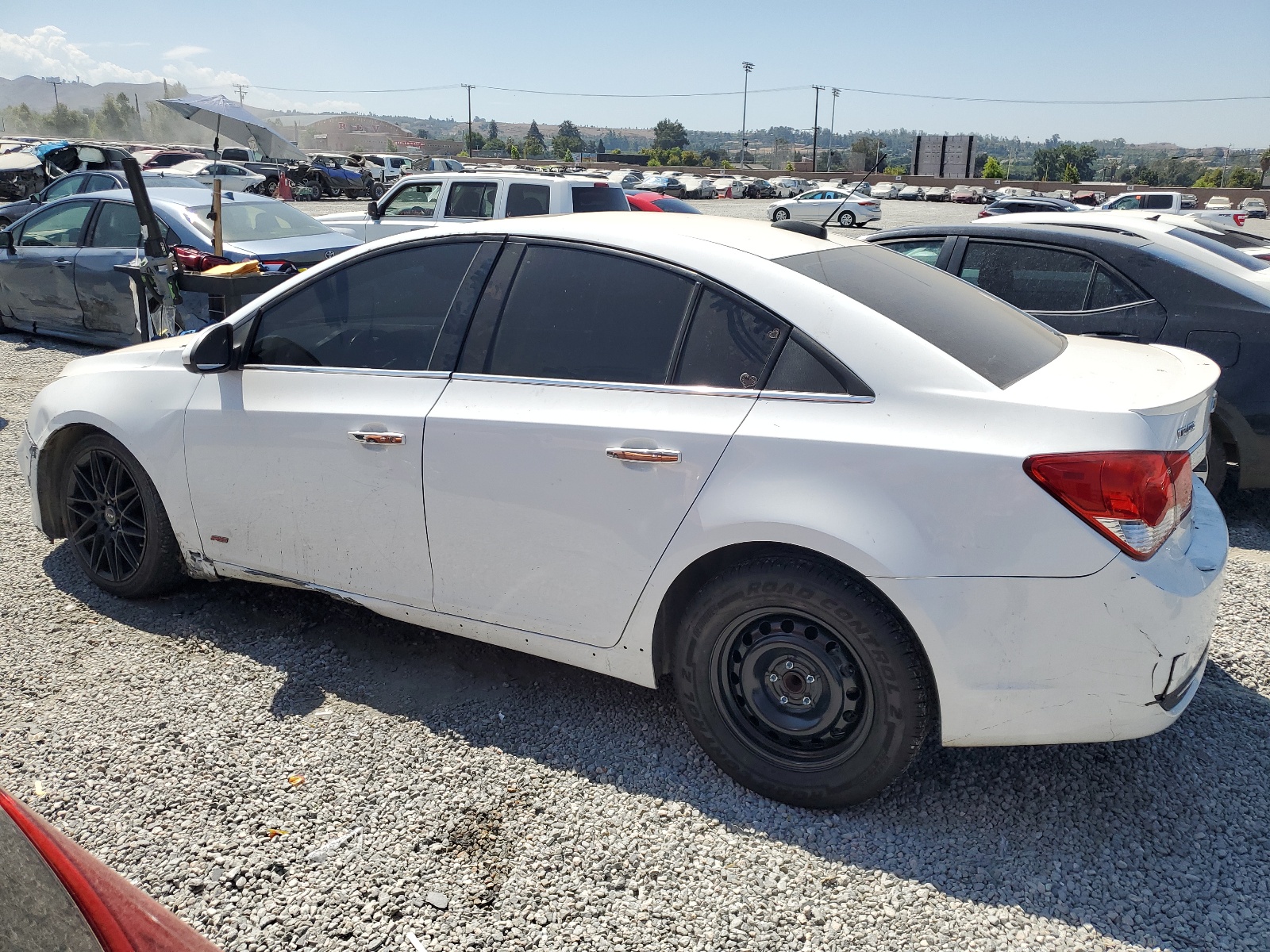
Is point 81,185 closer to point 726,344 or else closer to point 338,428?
point 338,428

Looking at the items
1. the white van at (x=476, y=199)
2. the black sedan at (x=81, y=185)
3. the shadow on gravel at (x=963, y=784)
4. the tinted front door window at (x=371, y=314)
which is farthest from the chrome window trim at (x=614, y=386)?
the black sedan at (x=81, y=185)

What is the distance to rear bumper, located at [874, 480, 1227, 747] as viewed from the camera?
2391 millimetres

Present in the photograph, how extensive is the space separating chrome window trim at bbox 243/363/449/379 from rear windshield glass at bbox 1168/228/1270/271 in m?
4.78

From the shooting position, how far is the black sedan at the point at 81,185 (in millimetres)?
11859

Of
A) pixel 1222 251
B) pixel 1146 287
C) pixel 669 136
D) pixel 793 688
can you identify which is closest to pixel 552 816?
pixel 793 688

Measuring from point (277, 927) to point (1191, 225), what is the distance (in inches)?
295

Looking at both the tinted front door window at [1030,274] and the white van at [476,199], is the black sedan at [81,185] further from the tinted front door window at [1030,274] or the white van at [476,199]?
the tinted front door window at [1030,274]

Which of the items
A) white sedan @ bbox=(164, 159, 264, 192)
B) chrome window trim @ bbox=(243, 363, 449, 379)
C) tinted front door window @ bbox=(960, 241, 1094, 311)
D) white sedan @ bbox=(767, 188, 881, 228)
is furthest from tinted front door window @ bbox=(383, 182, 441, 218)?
white sedan @ bbox=(767, 188, 881, 228)

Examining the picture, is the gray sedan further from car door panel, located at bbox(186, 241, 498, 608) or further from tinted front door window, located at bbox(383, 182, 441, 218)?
car door panel, located at bbox(186, 241, 498, 608)

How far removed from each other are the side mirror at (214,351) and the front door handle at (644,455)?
1.70 meters

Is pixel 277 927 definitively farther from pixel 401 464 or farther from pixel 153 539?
pixel 153 539

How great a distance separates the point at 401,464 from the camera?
10.5 feet

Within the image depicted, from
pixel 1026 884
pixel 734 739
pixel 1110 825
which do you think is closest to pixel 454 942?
pixel 734 739

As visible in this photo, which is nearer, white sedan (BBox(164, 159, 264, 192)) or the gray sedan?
the gray sedan
